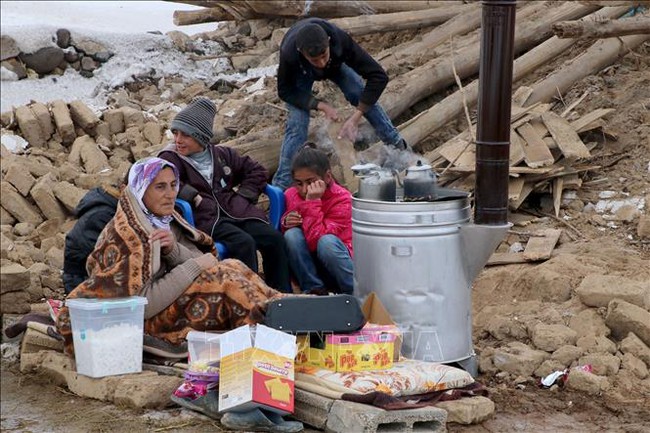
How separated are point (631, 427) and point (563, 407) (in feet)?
1.36

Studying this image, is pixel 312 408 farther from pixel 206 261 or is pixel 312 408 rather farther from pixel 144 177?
pixel 144 177

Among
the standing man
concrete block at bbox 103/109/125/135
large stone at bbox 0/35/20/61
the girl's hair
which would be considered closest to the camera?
the girl's hair

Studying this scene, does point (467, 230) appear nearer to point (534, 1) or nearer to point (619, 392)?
point (619, 392)

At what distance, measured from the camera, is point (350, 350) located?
5.61 metres

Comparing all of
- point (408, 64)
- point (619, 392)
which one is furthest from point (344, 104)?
point (619, 392)

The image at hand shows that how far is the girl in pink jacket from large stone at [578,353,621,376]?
63.0 inches

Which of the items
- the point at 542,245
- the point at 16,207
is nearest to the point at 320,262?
the point at 542,245

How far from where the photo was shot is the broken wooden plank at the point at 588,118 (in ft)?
30.4

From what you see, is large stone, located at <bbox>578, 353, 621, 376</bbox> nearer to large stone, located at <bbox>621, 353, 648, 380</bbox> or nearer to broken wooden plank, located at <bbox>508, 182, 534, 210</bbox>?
large stone, located at <bbox>621, 353, 648, 380</bbox>

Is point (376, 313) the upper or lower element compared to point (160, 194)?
lower

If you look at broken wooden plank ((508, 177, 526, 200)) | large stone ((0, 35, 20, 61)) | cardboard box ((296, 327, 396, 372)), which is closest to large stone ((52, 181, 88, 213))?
large stone ((0, 35, 20, 61))

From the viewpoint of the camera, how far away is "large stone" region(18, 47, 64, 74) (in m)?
13.1

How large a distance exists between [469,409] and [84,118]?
700 cm

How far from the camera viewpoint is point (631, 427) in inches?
219
